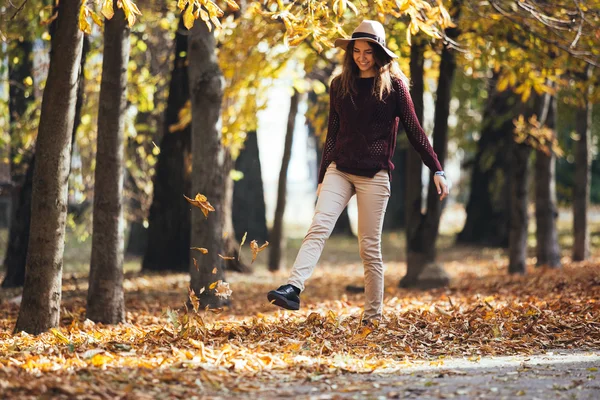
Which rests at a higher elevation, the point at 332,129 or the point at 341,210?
the point at 332,129

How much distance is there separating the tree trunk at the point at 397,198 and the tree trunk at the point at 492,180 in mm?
3531

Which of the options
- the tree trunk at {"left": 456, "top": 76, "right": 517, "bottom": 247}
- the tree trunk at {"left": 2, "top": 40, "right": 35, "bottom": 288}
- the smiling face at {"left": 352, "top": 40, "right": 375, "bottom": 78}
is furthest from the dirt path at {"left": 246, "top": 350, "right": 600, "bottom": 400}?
the tree trunk at {"left": 456, "top": 76, "right": 517, "bottom": 247}

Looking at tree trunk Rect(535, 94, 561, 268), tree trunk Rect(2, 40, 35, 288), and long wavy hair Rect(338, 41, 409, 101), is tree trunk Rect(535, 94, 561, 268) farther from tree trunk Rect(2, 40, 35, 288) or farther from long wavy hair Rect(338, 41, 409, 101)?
tree trunk Rect(2, 40, 35, 288)

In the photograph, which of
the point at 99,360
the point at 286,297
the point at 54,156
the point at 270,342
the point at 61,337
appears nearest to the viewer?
the point at 99,360

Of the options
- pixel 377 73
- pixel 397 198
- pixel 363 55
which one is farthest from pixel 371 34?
pixel 397 198

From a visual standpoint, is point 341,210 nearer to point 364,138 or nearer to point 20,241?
point 364,138

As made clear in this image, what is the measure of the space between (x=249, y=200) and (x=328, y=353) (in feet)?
43.7

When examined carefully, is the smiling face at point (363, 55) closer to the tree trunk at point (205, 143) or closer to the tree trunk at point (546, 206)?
the tree trunk at point (205, 143)

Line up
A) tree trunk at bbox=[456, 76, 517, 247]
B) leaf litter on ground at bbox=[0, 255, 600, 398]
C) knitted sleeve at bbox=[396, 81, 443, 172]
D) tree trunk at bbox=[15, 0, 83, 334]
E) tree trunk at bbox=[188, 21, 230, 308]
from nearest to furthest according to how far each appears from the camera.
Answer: leaf litter on ground at bbox=[0, 255, 600, 398] < knitted sleeve at bbox=[396, 81, 443, 172] < tree trunk at bbox=[15, 0, 83, 334] < tree trunk at bbox=[188, 21, 230, 308] < tree trunk at bbox=[456, 76, 517, 247]

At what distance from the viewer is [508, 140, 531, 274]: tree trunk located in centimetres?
1280

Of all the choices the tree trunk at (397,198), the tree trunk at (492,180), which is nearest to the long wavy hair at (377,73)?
the tree trunk at (492,180)

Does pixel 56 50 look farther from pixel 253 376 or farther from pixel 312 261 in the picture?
pixel 253 376

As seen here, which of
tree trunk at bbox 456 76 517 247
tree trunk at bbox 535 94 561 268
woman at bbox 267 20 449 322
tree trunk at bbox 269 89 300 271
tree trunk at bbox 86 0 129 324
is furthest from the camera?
tree trunk at bbox 456 76 517 247

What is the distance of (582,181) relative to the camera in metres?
14.9
